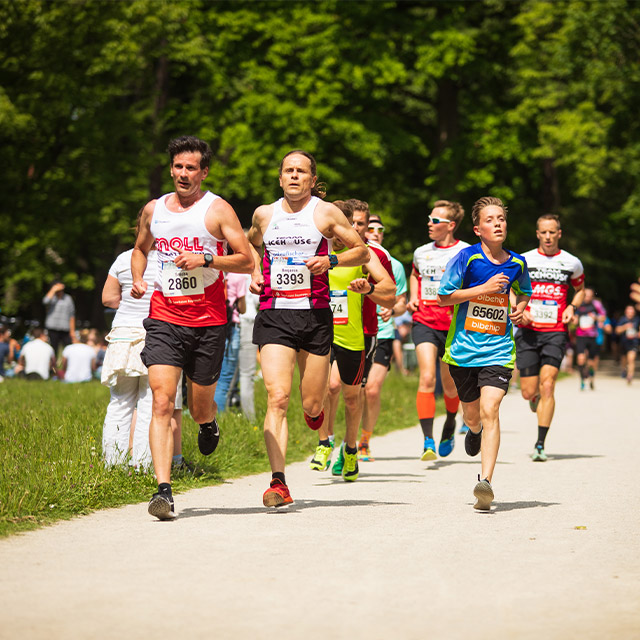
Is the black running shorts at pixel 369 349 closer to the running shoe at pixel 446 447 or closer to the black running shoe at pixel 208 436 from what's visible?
the running shoe at pixel 446 447

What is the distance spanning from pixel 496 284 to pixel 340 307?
1894mm

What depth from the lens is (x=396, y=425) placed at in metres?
16.0

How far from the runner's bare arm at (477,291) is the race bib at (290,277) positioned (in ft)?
3.66

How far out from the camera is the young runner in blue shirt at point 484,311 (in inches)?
343

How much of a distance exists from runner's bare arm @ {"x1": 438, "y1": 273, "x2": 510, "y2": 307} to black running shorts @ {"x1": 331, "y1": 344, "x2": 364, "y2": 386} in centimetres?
146

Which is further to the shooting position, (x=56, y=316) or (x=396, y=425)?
(x=56, y=316)

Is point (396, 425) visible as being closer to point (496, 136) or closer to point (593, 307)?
point (593, 307)

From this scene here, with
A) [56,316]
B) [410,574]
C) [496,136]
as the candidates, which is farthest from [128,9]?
[410,574]

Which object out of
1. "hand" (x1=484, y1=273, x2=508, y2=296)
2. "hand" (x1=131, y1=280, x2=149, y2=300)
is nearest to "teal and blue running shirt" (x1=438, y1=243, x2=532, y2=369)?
"hand" (x1=484, y1=273, x2=508, y2=296)

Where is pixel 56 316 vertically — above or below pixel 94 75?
below

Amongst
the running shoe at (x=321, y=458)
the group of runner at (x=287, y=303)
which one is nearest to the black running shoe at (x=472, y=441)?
the group of runner at (x=287, y=303)

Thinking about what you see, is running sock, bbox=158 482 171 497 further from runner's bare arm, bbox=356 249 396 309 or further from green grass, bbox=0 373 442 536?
runner's bare arm, bbox=356 249 396 309

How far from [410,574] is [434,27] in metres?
28.6

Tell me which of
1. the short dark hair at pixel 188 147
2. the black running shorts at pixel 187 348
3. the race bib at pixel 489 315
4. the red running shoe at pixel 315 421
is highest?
the short dark hair at pixel 188 147
